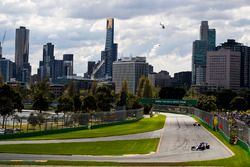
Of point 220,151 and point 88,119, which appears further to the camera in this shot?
point 88,119

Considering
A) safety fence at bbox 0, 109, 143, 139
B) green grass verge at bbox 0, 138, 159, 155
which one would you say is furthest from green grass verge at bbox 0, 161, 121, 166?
safety fence at bbox 0, 109, 143, 139

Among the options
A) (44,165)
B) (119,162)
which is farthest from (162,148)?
(44,165)

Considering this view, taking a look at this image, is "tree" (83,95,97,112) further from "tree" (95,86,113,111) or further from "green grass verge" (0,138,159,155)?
"green grass verge" (0,138,159,155)

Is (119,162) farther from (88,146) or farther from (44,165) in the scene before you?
(88,146)

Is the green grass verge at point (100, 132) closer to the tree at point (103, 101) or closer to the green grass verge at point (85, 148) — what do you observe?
the green grass verge at point (85, 148)

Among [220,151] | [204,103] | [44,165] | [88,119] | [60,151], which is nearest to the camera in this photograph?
[44,165]

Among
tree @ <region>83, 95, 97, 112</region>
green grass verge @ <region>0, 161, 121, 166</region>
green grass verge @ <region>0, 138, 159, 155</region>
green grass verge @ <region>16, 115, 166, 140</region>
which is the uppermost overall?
tree @ <region>83, 95, 97, 112</region>

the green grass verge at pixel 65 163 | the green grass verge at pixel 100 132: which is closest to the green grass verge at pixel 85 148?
the green grass verge at pixel 65 163
